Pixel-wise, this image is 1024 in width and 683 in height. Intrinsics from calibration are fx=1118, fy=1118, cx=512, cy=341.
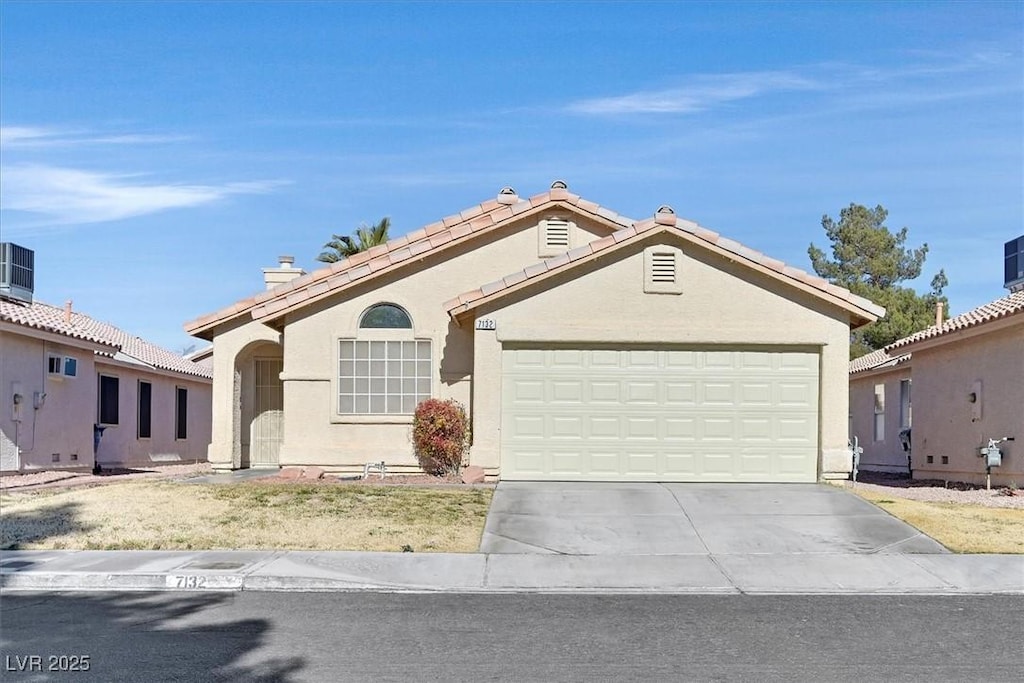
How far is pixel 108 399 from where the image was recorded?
26.3 meters

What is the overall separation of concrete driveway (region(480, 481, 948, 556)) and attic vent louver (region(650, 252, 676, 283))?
131 inches

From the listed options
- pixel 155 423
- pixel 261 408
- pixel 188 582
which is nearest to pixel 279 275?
pixel 261 408

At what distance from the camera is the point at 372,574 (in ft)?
39.2

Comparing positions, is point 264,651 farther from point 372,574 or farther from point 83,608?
point 372,574

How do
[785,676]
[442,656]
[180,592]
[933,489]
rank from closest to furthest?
[785,676], [442,656], [180,592], [933,489]

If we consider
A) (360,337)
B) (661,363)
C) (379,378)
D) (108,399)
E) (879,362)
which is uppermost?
(360,337)

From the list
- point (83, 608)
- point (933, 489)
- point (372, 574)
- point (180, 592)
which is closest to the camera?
point (83, 608)

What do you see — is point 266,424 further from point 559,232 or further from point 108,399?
point 559,232

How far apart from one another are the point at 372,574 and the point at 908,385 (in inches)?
719

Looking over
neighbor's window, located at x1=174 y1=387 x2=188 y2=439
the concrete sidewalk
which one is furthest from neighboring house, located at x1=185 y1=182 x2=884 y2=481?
neighbor's window, located at x1=174 y1=387 x2=188 y2=439

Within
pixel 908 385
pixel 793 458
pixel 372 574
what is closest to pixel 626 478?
pixel 793 458

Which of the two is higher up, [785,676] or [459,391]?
[459,391]

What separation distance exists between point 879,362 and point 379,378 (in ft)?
51.8

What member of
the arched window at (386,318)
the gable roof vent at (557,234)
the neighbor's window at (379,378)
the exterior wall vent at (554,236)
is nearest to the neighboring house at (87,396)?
the neighbor's window at (379,378)
